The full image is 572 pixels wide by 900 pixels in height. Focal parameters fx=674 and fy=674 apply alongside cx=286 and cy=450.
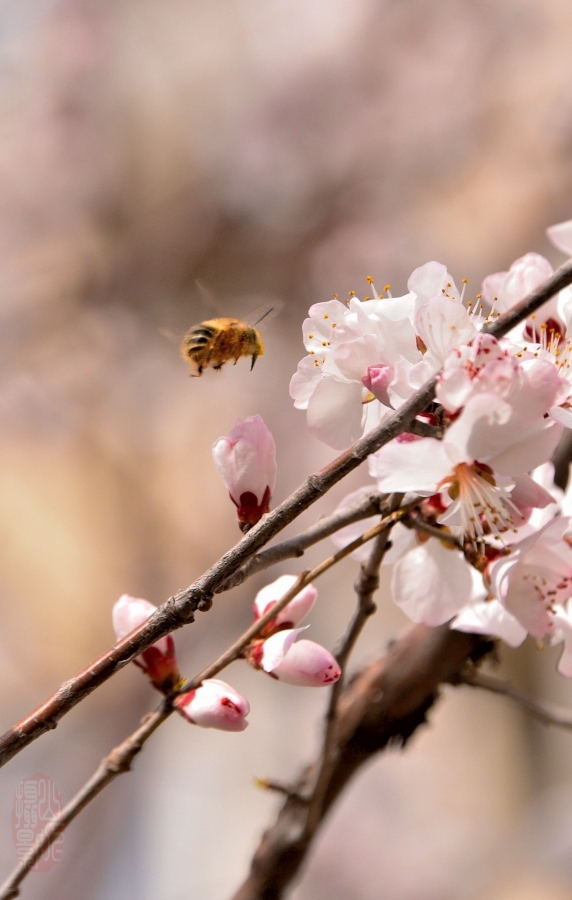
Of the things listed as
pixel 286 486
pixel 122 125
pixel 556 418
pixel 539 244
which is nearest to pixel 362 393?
pixel 556 418

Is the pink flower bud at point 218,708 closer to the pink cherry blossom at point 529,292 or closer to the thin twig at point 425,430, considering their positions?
the thin twig at point 425,430

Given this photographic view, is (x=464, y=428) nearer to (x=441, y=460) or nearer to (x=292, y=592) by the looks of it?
(x=441, y=460)

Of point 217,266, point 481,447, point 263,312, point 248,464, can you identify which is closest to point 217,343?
point 263,312

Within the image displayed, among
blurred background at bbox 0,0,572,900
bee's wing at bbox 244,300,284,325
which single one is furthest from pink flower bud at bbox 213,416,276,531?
blurred background at bbox 0,0,572,900

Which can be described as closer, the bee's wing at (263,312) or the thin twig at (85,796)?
the thin twig at (85,796)

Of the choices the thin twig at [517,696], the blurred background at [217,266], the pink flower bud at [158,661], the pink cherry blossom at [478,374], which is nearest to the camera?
the pink cherry blossom at [478,374]

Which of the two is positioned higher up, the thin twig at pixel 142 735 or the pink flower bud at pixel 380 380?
the pink flower bud at pixel 380 380

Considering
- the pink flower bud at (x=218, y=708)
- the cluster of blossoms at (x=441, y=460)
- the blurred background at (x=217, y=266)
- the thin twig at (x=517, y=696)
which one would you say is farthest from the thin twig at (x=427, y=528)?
the blurred background at (x=217, y=266)
